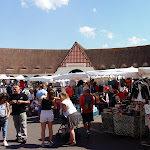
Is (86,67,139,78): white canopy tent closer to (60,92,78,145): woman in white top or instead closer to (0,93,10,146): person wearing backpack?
(60,92,78,145): woman in white top

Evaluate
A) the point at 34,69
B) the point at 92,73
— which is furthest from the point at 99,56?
the point at 92,73

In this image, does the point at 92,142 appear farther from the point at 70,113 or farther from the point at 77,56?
the point at 77,56

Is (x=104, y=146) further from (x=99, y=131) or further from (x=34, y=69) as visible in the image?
(x=34, y=69)

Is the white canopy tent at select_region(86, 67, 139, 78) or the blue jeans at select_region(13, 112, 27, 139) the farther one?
the white canopy tent at select_region(86, 67, 139, 78)

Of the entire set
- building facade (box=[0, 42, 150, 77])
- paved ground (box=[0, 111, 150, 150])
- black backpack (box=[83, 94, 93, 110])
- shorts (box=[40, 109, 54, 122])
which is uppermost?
building facade (box=[0, 42, 150, 77])

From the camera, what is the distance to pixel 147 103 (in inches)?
264

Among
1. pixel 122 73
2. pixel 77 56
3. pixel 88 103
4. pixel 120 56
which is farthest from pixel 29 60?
pixel 88 103

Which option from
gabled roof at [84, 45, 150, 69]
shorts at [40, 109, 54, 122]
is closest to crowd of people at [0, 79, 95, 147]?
shorts at [40, 109, 54, 122]

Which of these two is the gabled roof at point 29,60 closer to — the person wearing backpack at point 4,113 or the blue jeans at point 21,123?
the blue jeans at point 21,123

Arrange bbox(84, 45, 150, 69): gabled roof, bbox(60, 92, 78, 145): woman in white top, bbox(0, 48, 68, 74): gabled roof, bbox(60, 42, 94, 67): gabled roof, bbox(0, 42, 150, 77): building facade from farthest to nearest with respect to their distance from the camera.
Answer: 1. bbox(0, 48, 68, 74): gabled roof
2. bbox(84, 45, 150, 69): gabled roof
3. bbox(0, 42, 150, 77): building facade
4. bbox(60, 42, 94, 67): gabled roof
5. bbox(60, 92, 78, 145): woman in white top

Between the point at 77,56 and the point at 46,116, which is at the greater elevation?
the point at 77,56

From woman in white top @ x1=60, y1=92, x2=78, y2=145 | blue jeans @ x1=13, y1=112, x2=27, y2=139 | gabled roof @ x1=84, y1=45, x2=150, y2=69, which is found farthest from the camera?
gabled roof @ x1=84, y1=45, x2=150, y2=69

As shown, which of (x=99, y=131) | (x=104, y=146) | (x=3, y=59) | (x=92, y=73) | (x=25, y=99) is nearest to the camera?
(x=104, y=146)

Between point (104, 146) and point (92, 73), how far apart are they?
4164 mm
